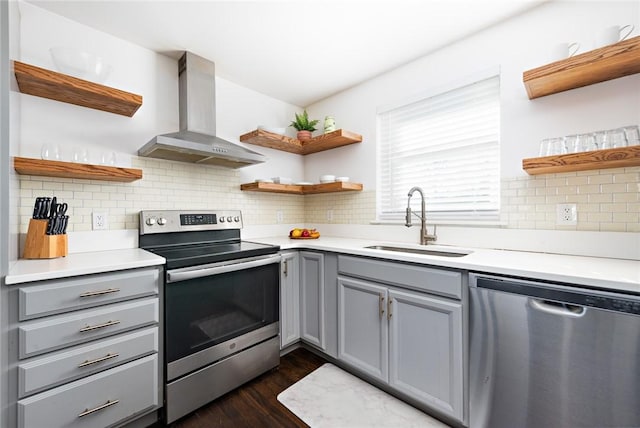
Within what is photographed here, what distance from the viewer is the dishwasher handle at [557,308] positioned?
109 centimetres

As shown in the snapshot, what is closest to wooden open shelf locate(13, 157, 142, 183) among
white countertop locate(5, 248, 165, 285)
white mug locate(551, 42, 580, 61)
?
white countertop locate(5, 248, 165, 285)

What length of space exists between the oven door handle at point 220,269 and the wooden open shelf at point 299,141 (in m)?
1.18

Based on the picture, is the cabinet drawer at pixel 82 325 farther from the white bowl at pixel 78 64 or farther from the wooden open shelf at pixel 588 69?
the wooden open shelf at pixel 588 69

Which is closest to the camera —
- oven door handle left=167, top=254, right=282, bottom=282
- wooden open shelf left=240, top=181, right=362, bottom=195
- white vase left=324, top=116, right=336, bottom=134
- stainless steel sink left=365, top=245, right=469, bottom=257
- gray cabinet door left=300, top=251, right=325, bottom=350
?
oven door handle left=167, top=254, right=282, bottom=282

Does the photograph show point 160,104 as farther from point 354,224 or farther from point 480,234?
point 480,234

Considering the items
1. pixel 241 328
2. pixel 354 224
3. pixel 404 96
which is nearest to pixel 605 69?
pixel 404 96

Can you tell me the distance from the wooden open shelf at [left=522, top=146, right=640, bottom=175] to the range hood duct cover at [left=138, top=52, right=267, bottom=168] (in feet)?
6.08

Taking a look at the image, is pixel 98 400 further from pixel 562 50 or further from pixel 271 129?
pixel 562 50

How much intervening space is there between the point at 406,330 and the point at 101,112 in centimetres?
248

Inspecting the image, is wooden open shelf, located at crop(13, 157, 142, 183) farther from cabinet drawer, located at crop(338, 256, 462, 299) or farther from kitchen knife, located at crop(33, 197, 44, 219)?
cabinet drawer, located at crop(338, 256, 462, 299)

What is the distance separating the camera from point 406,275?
1626 millimetres

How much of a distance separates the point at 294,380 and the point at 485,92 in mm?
2463

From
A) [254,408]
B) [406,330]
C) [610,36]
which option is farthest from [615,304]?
[254,408]

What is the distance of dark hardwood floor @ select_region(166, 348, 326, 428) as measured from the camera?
1541 millimetres
